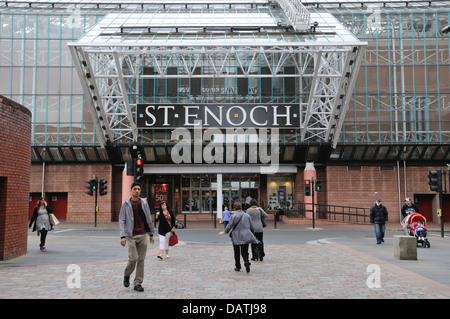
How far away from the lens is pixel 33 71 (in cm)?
3466

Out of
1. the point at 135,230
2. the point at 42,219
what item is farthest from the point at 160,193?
the point at 135,230

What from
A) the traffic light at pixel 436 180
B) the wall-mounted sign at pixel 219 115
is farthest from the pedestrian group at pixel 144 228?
the wall-mounted sign at pixel 219 115

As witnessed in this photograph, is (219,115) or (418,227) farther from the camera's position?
(219,115)

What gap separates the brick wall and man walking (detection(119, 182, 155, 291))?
5.30 m

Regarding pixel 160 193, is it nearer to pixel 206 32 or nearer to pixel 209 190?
pixel 209 190

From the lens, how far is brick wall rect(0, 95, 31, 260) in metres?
11.6

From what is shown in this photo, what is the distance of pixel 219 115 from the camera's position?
32.6 m

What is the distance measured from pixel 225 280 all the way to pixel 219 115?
80.1 feet

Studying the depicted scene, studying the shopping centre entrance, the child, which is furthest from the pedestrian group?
the shopping centre entrance

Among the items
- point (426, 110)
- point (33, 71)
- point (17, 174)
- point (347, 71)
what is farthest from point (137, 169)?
point (426, 110)

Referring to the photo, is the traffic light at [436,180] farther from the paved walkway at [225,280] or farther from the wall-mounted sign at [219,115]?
the wall-mounted sign at [219,115]

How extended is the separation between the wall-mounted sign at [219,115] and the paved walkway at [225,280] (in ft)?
66.4
